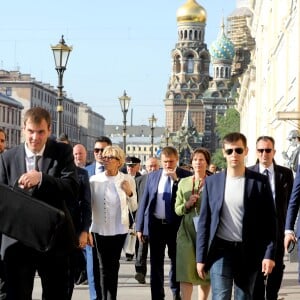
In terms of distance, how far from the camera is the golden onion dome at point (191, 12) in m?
193

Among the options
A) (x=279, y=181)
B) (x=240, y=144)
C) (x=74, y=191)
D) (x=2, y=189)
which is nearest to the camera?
(x=2, y=189)

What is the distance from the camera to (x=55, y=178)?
7074 mm

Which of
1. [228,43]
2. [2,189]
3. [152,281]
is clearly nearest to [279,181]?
[152,281]

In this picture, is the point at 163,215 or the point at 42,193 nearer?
the point at 42,193

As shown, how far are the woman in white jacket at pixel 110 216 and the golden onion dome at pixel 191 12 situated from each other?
18438cm

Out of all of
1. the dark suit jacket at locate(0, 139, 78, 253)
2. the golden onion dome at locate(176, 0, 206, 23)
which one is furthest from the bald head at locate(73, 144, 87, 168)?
the golden onion dome at locate(176, 0, 206, 23)

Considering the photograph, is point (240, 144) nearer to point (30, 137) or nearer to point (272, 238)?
point (272, 238)

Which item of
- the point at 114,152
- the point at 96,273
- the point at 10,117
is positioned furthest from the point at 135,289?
the point at 10,117

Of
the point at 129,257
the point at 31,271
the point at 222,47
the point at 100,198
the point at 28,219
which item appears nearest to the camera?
the point at 28,219

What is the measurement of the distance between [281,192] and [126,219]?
1.59 meters

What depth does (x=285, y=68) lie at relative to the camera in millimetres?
35781

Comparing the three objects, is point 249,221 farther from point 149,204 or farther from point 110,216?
point 149,204

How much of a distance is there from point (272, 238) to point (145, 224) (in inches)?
151

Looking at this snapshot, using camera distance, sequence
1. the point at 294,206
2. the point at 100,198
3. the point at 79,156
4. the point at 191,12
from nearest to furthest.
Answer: the point at 294,206
the point at 100,198
the point at 79,156
the point at 191,12
